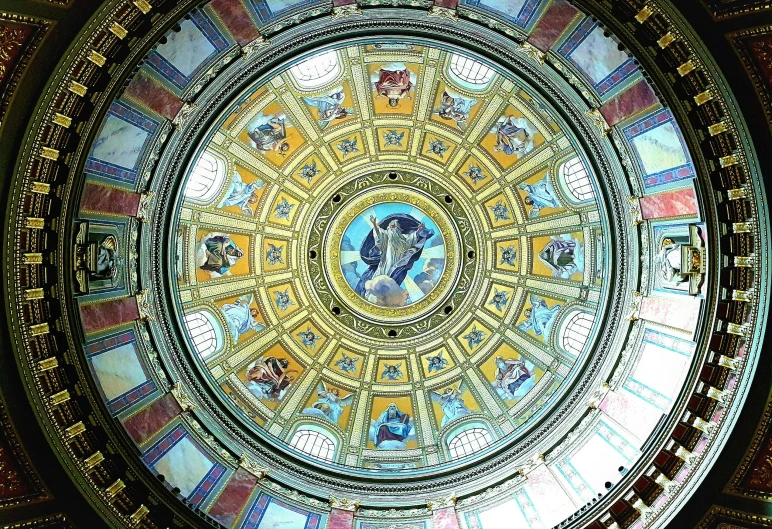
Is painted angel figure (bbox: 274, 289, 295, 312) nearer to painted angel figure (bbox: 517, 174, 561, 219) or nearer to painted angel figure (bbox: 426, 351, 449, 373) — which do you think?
painted angel figure (bbox: 426, 351, 449, 373)

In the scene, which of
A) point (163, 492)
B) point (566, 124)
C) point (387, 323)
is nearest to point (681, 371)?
point (566, 124)

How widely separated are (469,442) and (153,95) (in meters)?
18.8

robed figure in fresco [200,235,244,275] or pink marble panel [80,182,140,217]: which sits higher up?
pink marble panel [80,182,140,217]

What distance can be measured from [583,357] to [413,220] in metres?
10.7

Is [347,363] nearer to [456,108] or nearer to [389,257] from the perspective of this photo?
[389,257]

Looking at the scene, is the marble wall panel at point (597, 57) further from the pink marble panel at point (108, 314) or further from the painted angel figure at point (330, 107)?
the pink marble panel at point (108, 314)

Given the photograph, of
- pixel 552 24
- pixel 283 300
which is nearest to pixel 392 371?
pixel 283 300

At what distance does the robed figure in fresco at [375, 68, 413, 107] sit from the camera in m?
25.3

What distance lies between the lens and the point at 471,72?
25.1m

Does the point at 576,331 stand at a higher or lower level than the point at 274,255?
lower

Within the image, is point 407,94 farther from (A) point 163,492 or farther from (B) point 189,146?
(A) point 163,492

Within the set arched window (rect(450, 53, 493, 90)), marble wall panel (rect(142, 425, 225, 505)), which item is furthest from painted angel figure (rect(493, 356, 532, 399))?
marble wall panel (rect(142, 425, 225, 505))

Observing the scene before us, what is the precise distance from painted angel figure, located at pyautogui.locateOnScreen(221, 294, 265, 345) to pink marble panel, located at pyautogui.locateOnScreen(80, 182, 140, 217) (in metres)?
8.14

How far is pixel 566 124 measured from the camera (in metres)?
22.2
